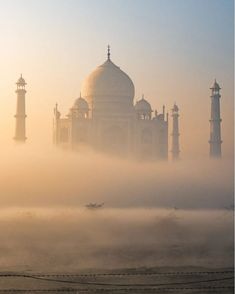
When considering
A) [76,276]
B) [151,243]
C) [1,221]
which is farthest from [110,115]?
[76,276]

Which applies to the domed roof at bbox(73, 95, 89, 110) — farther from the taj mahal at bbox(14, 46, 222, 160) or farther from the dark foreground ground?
the dark foreground ground

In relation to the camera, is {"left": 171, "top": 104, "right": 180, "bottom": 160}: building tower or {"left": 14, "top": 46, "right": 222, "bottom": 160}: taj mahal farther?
{"left": 171, "top": 104, "right": 180, "bottom": 160}: building tower

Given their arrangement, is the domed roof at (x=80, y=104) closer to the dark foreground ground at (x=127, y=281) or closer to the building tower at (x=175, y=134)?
the building tower at (x=175, y=134)

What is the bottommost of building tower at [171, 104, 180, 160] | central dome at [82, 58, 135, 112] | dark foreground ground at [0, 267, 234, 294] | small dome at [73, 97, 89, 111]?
dark foreground ground at [0, 267, 234, 294]

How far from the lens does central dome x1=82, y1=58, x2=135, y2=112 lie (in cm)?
3384

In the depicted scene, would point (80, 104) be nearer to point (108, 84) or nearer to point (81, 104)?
point (81, 104)

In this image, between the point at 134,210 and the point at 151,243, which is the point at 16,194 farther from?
the point at 151,243

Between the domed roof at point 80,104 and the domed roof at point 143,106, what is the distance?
3.41m

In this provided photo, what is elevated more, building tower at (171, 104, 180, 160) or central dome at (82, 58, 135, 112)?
central dome at (82, 58, 135, 112)

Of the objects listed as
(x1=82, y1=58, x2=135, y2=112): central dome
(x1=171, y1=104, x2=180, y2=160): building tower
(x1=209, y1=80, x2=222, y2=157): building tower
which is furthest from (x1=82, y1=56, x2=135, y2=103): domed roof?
(x1=209, y1=80, x2=222, y2=157): building tower

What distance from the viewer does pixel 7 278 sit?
1316cm

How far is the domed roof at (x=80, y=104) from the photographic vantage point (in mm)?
33031

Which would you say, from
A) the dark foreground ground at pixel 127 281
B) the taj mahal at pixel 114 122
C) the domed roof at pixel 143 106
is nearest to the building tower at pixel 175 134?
the taj mahal at pixel 114 122

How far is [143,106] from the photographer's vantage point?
34.5 m
